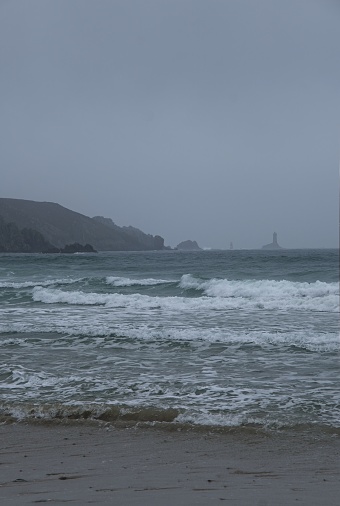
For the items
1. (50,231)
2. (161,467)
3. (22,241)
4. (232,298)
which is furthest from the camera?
(50,231)

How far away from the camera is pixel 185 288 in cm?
2745

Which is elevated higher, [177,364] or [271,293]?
[177,364]

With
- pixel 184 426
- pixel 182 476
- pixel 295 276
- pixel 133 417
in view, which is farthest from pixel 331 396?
pixel 295 276

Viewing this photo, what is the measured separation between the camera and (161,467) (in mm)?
4582

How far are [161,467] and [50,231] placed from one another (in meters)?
142

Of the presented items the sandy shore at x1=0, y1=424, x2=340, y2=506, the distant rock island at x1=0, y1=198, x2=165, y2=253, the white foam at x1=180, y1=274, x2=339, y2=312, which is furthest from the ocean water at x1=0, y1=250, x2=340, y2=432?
the distant rock island at x1=0, y1=198, x2=165, y2=253

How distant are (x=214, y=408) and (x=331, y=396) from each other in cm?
176

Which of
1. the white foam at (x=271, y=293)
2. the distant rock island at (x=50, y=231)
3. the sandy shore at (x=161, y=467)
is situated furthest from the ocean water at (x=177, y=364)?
the distant rock island at (x=50, y=231)

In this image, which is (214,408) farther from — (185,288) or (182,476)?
(185,288)

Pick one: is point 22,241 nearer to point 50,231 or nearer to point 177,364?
point 50,231

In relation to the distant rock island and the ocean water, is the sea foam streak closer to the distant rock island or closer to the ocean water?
the ocean water

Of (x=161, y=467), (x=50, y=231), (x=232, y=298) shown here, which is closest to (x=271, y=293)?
(x=232, y=298)

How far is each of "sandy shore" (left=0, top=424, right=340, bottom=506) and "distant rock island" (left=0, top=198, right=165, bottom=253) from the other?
115m

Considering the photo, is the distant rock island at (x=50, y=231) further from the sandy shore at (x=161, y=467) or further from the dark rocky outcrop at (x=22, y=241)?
the sandy shore at (x=161, y=467)
